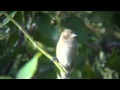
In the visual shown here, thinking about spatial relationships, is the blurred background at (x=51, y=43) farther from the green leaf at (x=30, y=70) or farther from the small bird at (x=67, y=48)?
the small bird at (x=67, y=48)

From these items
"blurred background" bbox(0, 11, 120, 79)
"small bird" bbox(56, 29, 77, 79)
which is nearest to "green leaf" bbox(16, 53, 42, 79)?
"blurred background" bbox(0, 11, 120, 79)

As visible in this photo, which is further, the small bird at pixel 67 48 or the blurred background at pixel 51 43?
the blurred background at pixel 51 43

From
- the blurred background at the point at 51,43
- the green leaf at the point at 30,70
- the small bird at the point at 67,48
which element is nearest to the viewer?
the green leaf at the point at 30,70

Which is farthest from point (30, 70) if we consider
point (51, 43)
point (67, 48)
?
point (51, 43)

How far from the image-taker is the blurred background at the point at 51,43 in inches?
77.2

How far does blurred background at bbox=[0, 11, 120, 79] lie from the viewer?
6.44 feet

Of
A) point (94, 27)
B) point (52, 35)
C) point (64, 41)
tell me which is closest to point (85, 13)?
point (94, 27)

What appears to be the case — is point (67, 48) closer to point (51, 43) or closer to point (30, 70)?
point (30, 70)

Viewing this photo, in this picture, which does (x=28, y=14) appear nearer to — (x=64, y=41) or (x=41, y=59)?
(x=41, y=59)

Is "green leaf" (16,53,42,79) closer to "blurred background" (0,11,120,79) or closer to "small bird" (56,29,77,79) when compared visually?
"blurred background" (0,11,120,79)

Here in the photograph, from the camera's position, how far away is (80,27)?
2.52 meters

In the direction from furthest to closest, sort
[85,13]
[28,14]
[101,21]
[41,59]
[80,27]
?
[101,21]
[85,13]
[80,27]
[28,14]
[41,59]

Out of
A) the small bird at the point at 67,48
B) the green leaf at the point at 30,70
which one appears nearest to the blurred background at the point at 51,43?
the green leaf at the point at 30,70

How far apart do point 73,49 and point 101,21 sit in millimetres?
1542
